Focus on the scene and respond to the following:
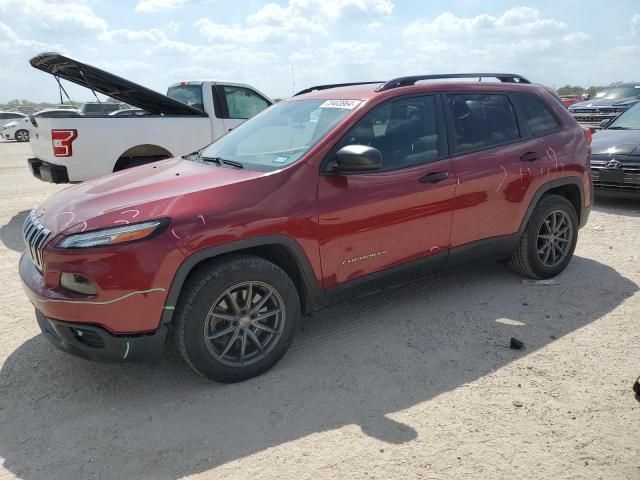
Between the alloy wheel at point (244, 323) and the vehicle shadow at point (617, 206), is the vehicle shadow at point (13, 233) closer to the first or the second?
the alloy wheel at point (244, 323)

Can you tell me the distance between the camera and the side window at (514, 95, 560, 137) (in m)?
4.70

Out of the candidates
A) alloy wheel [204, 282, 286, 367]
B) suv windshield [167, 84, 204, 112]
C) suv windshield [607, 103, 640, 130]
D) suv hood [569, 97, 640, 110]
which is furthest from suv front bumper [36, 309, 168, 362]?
suv hood [569, 97, 640, 110]

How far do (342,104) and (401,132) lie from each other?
0.47 meters

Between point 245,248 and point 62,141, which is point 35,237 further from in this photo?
point 62,141

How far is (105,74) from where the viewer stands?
23.4 ft

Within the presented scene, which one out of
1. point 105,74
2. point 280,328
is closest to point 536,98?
point 280,328

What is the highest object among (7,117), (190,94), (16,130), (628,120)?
(7,117)

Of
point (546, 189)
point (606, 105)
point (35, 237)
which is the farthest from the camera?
point (606, 105)

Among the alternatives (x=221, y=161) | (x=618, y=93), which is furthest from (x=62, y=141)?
(x=618, y=93)

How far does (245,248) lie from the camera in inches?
127

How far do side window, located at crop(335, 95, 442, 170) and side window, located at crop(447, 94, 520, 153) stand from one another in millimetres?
235

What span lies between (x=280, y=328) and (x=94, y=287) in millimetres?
1142

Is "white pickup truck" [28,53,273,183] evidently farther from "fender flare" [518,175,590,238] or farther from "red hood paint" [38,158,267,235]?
"fender flare" [518,175,590,238]

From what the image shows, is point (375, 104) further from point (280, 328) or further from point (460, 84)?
point (280, 328)
